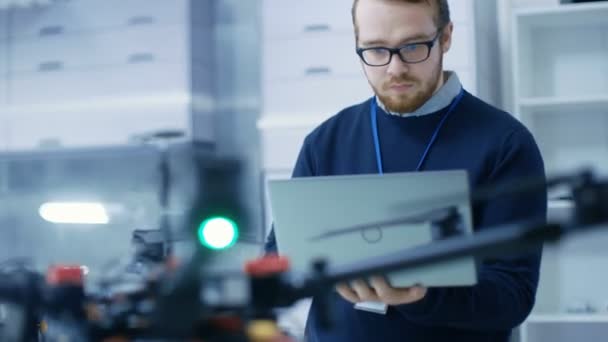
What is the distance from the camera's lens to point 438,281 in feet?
3.11

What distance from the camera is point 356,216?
3.20ft

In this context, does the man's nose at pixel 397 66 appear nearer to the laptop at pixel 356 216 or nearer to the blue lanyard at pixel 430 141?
the blue lanyard at pixel 430 141

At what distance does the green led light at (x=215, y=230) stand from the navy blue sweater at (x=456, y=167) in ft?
2.00

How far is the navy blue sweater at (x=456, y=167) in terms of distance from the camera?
1.11 m

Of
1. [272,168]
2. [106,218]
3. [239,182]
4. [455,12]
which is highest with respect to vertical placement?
[455,12]

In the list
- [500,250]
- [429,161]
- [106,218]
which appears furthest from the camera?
[106,218]

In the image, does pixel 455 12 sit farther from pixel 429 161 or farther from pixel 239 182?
pixel 239 182

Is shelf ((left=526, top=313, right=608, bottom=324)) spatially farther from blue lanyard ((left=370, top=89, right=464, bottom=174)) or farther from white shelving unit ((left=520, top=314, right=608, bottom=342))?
blue lanyard ((left=370, top=89, right=464, bottom=174))

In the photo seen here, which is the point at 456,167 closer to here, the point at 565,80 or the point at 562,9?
the point at 562,9

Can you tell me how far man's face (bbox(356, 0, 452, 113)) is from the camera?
128cm

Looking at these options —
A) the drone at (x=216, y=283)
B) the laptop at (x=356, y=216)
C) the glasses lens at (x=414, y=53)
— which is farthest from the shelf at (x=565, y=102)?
the drone at (x=216, y=283)

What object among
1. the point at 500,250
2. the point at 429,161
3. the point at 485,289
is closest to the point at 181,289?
the point at 500,250

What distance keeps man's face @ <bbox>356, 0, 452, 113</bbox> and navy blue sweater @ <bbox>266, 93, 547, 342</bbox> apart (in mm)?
57

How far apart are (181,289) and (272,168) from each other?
2.11 metres
